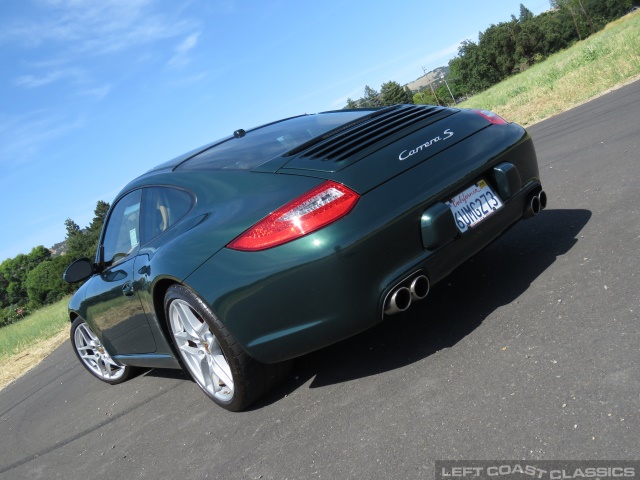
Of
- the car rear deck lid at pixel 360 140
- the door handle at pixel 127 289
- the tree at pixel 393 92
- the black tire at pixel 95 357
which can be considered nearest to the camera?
the car rear deck lid at pixel 360 140

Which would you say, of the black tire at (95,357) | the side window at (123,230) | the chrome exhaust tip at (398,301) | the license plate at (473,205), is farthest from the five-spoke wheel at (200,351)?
the black tire at (95,357)

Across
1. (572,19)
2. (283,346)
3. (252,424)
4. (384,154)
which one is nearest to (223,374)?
(252,424)

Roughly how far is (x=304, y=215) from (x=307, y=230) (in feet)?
0.26

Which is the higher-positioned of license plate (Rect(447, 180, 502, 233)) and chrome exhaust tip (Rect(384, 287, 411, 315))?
license plate (Rect(447, 180, 502, 233))

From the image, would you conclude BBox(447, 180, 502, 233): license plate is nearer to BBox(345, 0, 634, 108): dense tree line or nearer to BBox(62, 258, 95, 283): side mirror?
BBox(62, 258, 95, 283): side mirror

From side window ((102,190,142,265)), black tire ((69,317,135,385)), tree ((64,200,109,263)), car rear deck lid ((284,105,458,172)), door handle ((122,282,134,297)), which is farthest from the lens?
tree ((64,200,109,263))

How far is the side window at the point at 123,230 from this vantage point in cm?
435

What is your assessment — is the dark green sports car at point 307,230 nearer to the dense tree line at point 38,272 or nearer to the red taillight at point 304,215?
the red taillight at point 304,215

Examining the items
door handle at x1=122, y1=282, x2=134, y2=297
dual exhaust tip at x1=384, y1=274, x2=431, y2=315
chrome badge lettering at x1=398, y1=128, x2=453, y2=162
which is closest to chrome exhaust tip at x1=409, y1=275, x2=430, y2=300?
dual exhaust tip at x1=384, y1=274, x2=431, y2=315

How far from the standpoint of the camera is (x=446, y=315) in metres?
3.84

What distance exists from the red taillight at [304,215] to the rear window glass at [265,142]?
0.57 m

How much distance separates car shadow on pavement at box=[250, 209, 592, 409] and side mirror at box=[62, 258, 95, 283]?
1895 mm

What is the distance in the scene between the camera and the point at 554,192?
5.81 meters

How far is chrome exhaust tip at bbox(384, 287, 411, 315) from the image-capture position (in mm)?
3031
